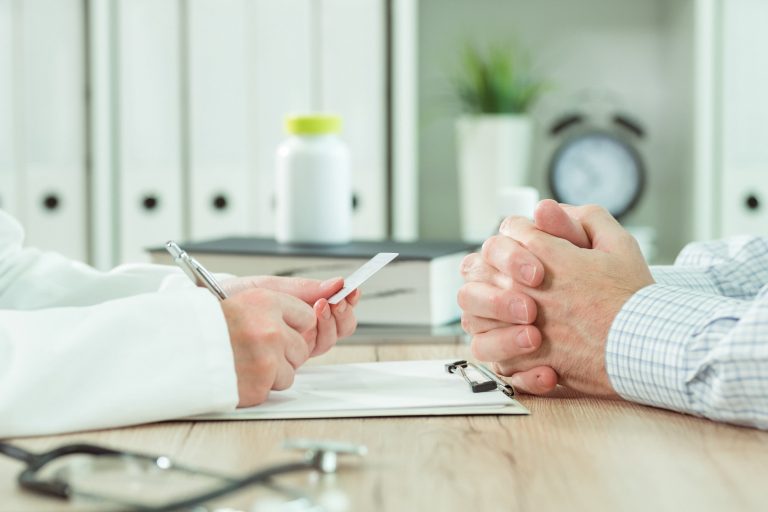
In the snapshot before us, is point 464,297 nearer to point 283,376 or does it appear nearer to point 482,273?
point 482,273

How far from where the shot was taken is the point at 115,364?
659mm

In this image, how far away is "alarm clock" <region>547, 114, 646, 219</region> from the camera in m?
2.53

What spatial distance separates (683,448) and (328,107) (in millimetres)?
1789

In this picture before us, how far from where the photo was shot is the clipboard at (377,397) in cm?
69

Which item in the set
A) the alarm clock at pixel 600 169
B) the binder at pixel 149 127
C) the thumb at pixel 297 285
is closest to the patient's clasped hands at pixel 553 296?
the thumb at pixel 297 285

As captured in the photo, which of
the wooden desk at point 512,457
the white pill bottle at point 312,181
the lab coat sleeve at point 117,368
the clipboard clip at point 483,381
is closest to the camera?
the wooden desk at point 512,457

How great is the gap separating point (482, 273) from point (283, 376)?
21 centimetres

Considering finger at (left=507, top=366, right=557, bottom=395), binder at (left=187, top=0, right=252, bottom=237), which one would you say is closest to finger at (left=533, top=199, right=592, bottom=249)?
finger at (left=507, top=366, right=557, bottom=395)

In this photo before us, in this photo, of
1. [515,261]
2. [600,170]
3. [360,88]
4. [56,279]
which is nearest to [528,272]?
[515,261]

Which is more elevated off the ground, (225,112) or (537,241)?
A: (225,112)

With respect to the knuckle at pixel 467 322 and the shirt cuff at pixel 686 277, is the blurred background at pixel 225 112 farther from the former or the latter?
the knuckle at pixel 467 322

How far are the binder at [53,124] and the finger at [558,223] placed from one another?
1.68 meters

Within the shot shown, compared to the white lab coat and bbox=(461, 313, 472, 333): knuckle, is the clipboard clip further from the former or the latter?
the white lab coat

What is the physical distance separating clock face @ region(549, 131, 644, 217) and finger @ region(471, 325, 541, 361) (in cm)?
177
